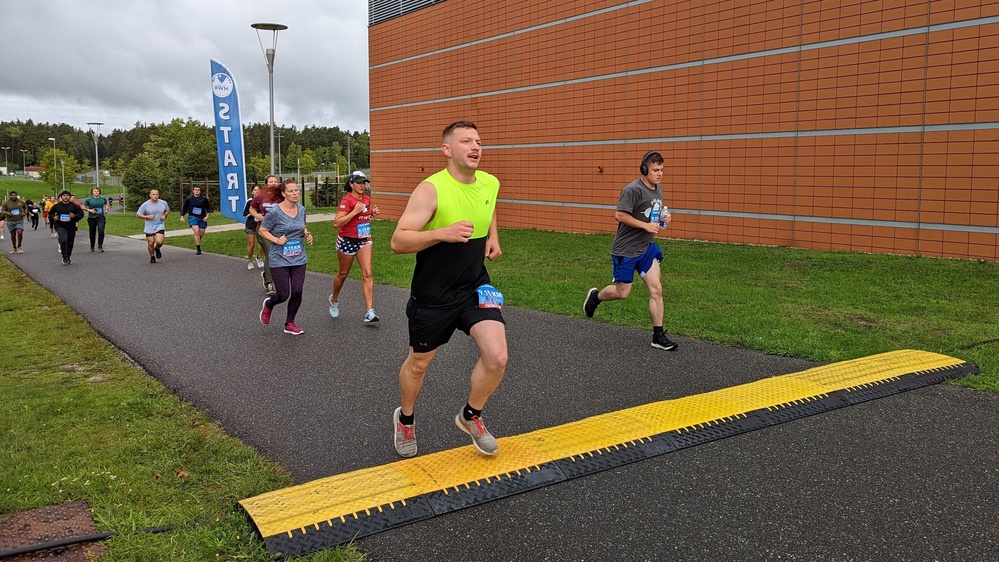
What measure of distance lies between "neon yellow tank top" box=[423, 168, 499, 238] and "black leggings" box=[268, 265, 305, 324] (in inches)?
183

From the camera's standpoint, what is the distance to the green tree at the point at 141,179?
2339 inches

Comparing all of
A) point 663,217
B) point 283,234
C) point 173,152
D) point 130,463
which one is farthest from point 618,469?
point 173,152

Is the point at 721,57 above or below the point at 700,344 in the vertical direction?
above

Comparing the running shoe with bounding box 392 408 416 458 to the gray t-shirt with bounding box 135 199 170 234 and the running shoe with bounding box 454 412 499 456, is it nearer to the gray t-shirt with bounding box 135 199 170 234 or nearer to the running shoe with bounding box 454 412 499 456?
the running shoe with bounding box 454 412 499 456

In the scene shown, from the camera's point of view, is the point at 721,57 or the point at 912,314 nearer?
the point at 912,314

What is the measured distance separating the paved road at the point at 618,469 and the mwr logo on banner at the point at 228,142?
38.2ft

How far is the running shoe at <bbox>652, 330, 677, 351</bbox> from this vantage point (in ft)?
24.1

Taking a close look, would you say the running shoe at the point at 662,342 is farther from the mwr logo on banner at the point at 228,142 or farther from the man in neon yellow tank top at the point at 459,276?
the mwr logo on banner at the point at 228,142

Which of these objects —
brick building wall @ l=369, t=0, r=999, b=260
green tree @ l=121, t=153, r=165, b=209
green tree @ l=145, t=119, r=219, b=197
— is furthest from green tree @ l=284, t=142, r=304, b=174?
brick building wall @ l=369, t=0, r=999, b=260

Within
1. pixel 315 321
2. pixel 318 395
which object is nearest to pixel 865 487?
pixel 318 395

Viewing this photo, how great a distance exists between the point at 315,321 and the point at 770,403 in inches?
228

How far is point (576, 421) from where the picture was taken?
518 cm

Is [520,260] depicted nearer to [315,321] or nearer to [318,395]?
[315,321]

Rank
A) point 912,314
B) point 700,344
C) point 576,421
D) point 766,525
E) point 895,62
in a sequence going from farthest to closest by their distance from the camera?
1. point 895,62
2. point 912,314
3. point 700,344
4. point 576,421
5. point 766,525
